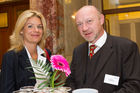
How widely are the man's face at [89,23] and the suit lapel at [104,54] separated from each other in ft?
0.55

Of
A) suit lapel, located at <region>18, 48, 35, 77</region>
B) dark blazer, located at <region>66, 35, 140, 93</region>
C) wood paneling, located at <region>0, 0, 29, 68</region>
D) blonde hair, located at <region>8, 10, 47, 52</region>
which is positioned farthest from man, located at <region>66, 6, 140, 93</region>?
wood paneling, located at <region>0, 0, 29, 68</region>

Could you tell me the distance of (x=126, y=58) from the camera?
1.78 metres

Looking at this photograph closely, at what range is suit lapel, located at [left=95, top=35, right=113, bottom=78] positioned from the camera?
183cm

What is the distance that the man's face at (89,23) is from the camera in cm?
199

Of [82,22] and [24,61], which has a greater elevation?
[82,22]

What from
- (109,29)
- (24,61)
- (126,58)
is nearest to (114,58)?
(126,58)

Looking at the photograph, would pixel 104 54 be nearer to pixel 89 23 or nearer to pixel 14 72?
pixel 89 23

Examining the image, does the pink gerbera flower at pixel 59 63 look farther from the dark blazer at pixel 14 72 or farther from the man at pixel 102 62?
the dark blazer at pixel 14 72

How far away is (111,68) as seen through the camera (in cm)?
181

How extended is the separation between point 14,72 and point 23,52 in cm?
31

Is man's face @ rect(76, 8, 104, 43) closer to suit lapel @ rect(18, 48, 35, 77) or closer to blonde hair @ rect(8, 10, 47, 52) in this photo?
blonde hair @ rect(8, 10, 47, 52)

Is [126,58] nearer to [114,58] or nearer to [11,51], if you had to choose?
[114,58]

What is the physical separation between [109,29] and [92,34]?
15.6ft

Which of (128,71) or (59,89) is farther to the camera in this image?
(128,71)
